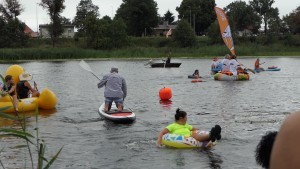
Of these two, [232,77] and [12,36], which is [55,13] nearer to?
[12,36]

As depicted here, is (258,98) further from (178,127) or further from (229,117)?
(178,127)

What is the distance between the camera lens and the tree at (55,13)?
87375mm

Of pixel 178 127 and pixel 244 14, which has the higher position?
pixel 244 14

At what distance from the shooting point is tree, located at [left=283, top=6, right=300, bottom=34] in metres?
99.6

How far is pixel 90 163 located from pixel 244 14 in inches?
3868

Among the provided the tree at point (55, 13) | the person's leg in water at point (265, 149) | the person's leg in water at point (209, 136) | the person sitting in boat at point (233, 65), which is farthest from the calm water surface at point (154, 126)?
the tree at point (55, 13)

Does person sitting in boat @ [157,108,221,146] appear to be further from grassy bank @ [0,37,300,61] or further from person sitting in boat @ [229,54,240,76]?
grassy bank @ [0,37,300,61]

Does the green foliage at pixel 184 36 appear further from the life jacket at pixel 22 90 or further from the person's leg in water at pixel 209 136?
the person's leg in water at pixel 209 136

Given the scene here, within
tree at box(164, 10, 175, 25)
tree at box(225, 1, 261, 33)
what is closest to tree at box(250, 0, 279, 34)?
tree at box(225, 1, 261, 33)

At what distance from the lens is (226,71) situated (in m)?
28.9

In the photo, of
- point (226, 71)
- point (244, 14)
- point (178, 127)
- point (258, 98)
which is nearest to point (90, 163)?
point (178, 127)

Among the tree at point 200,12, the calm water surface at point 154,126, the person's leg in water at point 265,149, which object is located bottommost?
the calm water surface at point 154,126

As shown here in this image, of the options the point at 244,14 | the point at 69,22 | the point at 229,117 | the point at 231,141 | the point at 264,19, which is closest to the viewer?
the point at 231,141

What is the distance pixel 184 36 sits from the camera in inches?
3223
